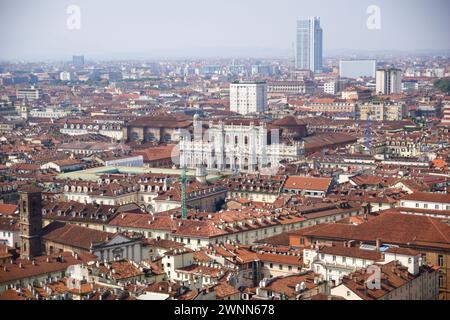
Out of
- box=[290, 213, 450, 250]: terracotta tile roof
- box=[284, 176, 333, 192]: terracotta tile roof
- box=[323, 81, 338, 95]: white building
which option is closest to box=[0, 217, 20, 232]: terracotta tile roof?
box=[290, 213, 450, 250]: terracotta tile roof

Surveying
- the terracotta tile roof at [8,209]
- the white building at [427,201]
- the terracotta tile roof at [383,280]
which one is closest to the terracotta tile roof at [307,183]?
the white building at [427,201]

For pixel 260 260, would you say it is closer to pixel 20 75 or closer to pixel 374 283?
pixel 374 283

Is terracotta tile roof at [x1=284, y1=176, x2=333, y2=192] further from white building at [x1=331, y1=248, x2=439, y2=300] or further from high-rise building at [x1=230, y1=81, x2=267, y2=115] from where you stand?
high-rise building at [x1=230, y1=81, x2=267, y2=115]

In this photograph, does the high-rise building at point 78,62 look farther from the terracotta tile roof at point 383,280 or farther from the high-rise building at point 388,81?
the terracotta tile roof at point 383,280

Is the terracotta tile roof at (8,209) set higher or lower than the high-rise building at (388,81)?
lower

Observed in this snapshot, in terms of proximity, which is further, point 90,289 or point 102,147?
point 102,147

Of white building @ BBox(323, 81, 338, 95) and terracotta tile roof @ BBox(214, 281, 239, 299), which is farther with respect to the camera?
white building @ BBox(323, 81, 338, 95)
